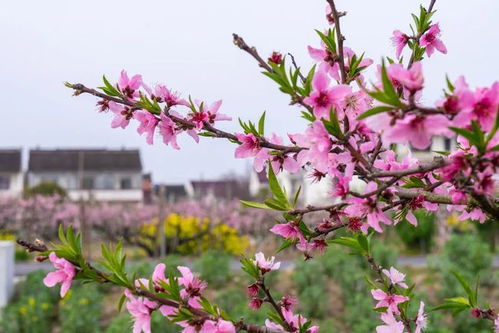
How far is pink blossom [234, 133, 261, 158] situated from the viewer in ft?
5.31

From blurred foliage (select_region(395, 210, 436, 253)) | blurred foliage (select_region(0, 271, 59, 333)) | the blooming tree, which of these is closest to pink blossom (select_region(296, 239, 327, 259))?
the blooming tree

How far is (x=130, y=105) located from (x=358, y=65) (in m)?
0.69

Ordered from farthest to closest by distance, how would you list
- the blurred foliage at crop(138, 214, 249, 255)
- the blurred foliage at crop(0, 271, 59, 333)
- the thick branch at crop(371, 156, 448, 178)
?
the blurred foliage at crop(138, 214, 249, 255) → the blurred foliage at crop(0, 271, 59, 333) → the thick branch at crop(371, 156, 448, 178)

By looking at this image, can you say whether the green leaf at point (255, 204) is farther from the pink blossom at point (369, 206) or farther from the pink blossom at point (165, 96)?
the pink blossom at point (165, 96)

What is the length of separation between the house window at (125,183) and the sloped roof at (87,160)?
34.1 inches

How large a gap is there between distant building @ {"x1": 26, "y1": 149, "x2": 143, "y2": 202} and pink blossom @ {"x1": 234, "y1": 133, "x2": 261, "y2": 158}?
44.0 m

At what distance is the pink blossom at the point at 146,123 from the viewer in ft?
5.74

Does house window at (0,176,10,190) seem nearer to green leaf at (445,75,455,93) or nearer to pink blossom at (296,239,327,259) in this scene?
pink blossom at (296,239,327,259)

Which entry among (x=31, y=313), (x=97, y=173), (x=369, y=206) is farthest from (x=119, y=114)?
(x=97, y=173)

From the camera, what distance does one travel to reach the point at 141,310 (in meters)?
1.40

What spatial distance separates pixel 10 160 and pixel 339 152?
46000 mm

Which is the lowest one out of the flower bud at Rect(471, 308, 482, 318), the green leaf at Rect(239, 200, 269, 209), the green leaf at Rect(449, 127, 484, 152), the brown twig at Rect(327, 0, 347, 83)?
the flower bud at Rect(471, 308, 482, 318)

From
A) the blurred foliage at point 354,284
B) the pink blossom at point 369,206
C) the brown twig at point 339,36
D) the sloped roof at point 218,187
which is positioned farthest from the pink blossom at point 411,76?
the sloped roof at point 218,187

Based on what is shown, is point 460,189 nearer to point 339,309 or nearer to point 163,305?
point 163,305
